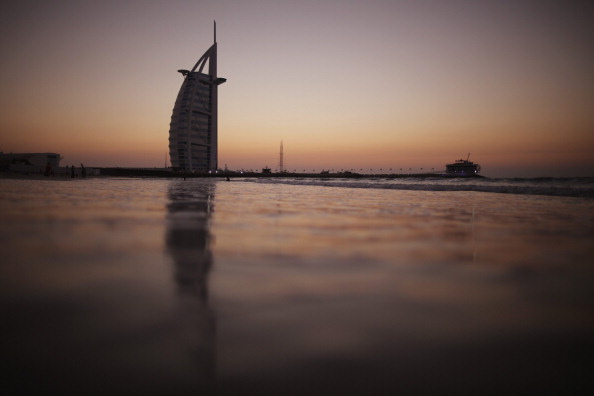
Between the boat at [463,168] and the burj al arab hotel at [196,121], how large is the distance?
11548 cm

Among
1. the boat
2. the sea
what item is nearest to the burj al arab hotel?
the boat

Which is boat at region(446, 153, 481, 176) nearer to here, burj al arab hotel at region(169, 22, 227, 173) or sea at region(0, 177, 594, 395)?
burj al arab hotel at region(169, 22, 227, 173)

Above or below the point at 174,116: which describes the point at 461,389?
below

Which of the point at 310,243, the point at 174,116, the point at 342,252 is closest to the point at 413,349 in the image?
the point at 342,252

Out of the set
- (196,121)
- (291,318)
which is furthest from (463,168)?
(291,318)

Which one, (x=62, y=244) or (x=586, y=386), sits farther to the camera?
(x=62, y=244)

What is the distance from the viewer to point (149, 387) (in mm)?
1513

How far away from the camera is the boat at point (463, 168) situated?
521 feet

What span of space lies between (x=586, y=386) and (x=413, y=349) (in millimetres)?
786

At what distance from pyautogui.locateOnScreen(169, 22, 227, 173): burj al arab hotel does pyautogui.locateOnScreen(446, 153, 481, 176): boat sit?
379 feet

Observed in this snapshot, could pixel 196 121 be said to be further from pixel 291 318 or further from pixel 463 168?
pixel 291 318

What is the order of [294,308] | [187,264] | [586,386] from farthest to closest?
[187,264], [294,308], [586,386]

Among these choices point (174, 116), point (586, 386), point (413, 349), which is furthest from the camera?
point (174, 116)

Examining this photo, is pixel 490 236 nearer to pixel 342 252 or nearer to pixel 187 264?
pixel 342 252
